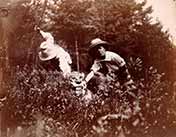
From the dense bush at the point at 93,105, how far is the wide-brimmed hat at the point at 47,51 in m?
0.04

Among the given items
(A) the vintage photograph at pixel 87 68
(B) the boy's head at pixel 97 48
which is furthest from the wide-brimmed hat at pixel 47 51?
(B) the boy's head at pixel 97 48

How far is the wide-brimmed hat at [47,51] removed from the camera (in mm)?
1130

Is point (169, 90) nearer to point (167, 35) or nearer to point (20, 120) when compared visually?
point (167, 35)

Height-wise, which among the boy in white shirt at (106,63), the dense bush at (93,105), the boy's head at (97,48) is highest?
the boy's head at (97,48)

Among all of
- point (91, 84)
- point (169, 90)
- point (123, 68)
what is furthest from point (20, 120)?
point (169, 90)

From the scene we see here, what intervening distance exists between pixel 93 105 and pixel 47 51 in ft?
0.68

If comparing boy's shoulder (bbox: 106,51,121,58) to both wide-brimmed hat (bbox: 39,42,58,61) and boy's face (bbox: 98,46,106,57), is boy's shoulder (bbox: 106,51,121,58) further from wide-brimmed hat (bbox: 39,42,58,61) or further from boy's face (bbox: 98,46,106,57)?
wide-brimmed hat (bbox: 39,42,58,61)

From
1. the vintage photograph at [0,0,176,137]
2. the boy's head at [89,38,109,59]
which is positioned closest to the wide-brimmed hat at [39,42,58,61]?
the vintage photograph at [0,0,176,137]

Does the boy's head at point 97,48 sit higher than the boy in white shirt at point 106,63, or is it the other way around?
the boy's head at point 97,48

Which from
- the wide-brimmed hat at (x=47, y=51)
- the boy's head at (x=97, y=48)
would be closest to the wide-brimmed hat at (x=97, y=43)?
the boy's head at (x=97, y=48)

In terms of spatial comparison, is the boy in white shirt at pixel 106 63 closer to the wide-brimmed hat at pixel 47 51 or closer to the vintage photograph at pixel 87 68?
the vintage photograph at pixel 87 68

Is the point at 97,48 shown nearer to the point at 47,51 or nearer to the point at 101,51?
the point at 101,51

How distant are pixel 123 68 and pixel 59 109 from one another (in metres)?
0.22

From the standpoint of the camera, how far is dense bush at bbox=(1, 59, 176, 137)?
1.10 metres
